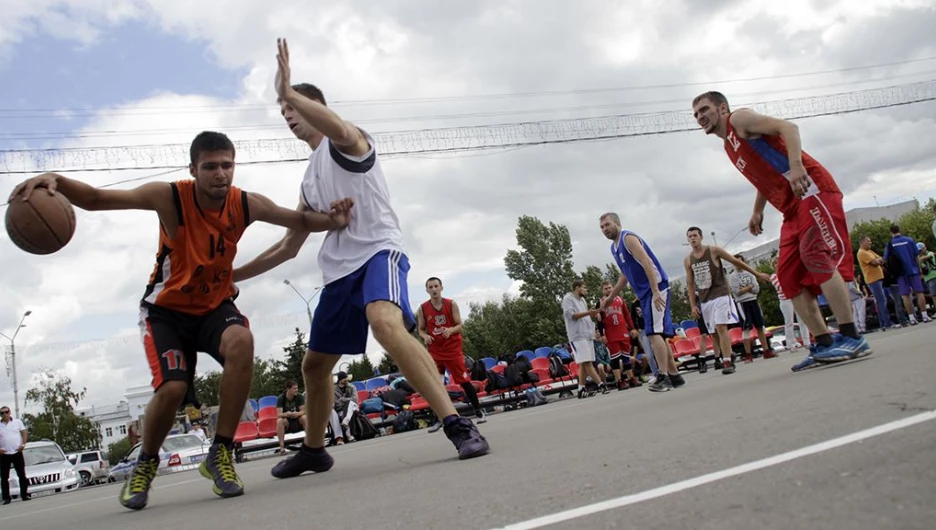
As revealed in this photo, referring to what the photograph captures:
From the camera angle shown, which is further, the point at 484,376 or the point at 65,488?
the point at 65,488

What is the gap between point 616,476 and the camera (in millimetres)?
2342

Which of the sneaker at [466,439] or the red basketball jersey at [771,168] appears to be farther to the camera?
the red basketball jersey at [771,168]

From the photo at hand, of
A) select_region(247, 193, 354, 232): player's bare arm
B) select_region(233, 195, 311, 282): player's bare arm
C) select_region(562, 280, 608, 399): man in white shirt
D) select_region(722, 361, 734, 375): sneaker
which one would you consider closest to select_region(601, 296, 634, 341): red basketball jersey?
select_region(562, 280, 608, 399): man in white shirt

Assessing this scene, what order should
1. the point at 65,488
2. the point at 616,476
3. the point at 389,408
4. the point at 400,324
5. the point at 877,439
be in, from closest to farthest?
the point at 877,439
the point at 616,476
the point at 400,324
the point at 389,408
the point at 65,488

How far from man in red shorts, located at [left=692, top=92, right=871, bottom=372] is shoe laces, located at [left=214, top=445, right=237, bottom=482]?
415cm

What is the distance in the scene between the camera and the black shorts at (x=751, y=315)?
1300 centimetres

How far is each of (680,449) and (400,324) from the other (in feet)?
5.54

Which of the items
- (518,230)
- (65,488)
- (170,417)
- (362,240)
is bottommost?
(65,488)

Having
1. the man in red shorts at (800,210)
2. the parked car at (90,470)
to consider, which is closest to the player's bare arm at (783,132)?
the man in red shorts at (800,210)

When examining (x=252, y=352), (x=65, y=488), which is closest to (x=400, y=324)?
(x=252, y=352)

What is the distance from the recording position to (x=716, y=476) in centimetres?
205

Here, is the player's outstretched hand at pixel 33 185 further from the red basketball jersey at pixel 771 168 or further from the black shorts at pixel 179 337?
the red basketball jersey at pixel 771 168

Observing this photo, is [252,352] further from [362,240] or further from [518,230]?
[518,230]

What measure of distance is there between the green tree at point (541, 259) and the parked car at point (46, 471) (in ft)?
164
